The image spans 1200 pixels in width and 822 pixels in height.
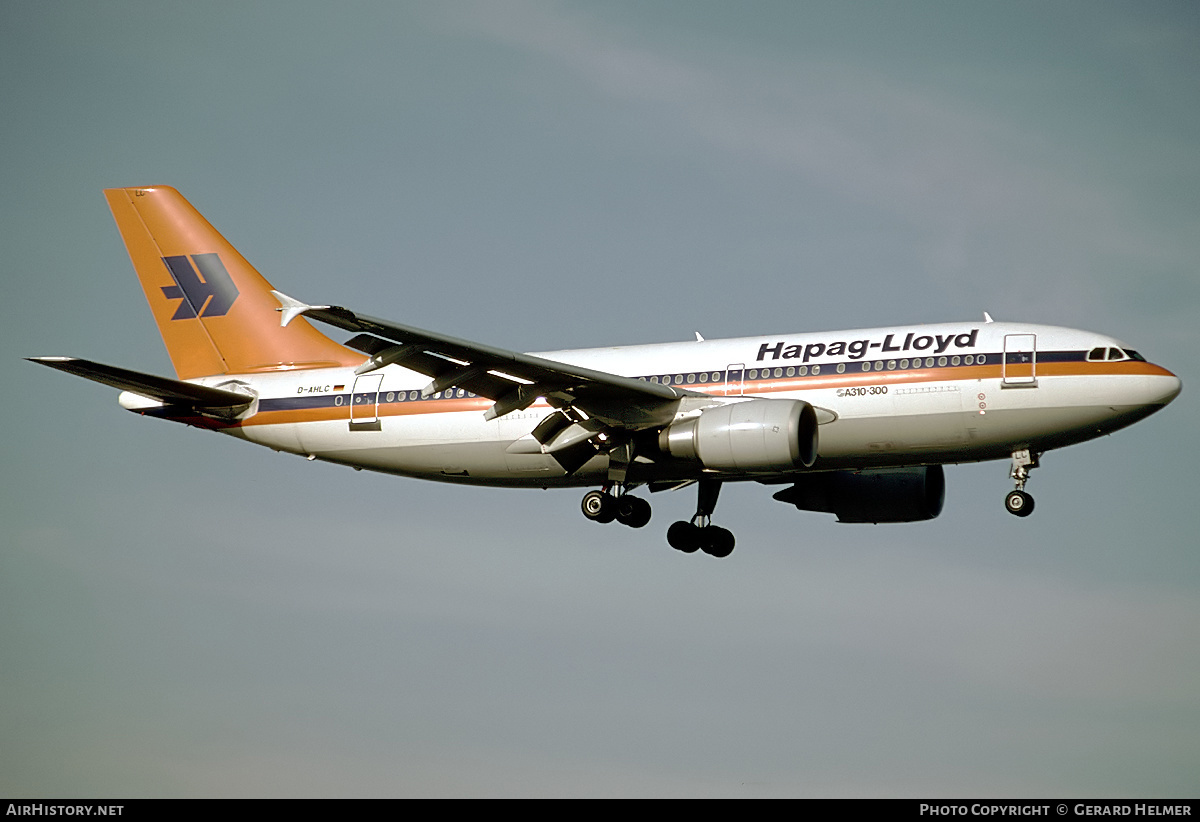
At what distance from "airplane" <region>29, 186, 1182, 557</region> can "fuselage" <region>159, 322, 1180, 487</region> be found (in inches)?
1.8

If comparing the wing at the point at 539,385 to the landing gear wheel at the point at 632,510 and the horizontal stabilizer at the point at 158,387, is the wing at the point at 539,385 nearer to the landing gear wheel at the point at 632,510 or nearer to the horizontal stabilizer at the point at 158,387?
the landing gear wheel at the point at 632,510

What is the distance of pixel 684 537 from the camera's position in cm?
4362

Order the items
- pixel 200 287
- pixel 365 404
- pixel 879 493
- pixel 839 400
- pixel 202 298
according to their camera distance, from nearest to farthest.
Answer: pixel 839 400 < pixel 365 404 < pixel 879 493 < pixel 202 298 < pixel 200 287

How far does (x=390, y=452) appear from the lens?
135 feet

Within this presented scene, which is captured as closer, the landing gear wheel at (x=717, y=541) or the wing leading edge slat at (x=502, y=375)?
the wing leading edge slat at (x=502, y=375)

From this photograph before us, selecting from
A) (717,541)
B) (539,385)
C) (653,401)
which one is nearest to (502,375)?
(539,385)

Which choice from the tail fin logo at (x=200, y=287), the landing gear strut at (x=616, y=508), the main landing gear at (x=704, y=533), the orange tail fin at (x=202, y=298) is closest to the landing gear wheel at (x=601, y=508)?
the landing gear strut at (x=616, y=508)

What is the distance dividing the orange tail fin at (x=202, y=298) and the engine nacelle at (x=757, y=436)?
12.1 m

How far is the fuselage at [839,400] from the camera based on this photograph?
3578 centimetres

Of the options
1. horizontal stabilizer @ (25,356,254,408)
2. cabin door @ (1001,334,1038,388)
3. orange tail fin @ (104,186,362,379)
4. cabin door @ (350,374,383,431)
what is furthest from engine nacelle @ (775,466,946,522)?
horizontal stabilizer @ (25,356,254,408)

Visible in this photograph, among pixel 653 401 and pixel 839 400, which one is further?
pixel 653 401

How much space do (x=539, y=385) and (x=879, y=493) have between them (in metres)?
11.8

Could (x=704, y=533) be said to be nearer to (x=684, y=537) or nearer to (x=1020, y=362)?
(x=684, y=537)

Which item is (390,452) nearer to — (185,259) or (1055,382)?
(185,259)
